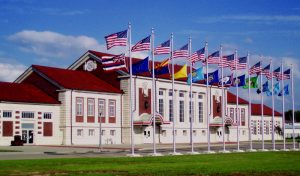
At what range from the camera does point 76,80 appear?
7225 centimetres

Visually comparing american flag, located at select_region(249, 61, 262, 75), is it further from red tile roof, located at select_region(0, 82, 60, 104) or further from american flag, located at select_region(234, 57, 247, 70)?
red tile roof, located at select_region(0, 82, 60, 104)

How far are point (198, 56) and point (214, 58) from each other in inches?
98.0

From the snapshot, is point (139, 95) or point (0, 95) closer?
point (0, 95)

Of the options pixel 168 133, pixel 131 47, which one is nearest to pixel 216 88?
pixel 168 133

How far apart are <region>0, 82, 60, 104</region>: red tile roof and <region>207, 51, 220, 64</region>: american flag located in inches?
1052

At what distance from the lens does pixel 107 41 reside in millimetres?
39938

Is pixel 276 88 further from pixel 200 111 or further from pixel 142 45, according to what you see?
pixel 200 111

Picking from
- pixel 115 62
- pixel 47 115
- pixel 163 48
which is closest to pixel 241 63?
pixel 163 48

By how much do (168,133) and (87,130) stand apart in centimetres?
1578

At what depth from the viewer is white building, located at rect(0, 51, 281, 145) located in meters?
67.1

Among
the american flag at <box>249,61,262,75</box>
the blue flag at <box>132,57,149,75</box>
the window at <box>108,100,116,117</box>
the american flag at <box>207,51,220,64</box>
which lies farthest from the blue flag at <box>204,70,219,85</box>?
the window at <box>108,100,116,117</box>

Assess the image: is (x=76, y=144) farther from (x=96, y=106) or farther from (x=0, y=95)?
(x=0, y=95)

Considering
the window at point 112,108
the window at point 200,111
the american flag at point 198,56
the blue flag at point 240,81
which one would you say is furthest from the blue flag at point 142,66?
the window at point 200,111

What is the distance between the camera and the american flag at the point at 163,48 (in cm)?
4222
